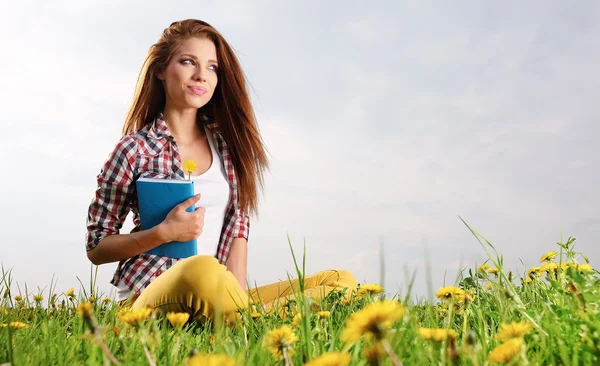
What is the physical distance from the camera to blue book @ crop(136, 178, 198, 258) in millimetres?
3467

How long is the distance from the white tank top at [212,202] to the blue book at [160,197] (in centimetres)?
39

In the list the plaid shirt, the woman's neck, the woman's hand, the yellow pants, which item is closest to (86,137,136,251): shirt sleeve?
the plaid shirt

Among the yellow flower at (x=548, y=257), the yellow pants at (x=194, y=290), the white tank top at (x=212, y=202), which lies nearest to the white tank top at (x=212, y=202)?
the white tank top at (x=212, y=202)

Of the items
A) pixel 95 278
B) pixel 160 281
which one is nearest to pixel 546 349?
pixel 95 278

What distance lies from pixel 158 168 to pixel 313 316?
6.37 feet

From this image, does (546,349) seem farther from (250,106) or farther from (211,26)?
(211,26)

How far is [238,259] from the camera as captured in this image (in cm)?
427

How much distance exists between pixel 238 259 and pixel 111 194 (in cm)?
103

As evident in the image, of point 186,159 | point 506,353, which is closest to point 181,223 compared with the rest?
point 186,159

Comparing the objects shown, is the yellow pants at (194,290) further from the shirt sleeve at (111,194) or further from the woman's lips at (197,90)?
the woman's lips at (197,90)

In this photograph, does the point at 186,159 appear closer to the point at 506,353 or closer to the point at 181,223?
the point at 181,223

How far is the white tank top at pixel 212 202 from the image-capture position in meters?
4.04

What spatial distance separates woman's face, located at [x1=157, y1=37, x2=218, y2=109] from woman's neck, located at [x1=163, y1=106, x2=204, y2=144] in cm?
6

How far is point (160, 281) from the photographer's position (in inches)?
126
